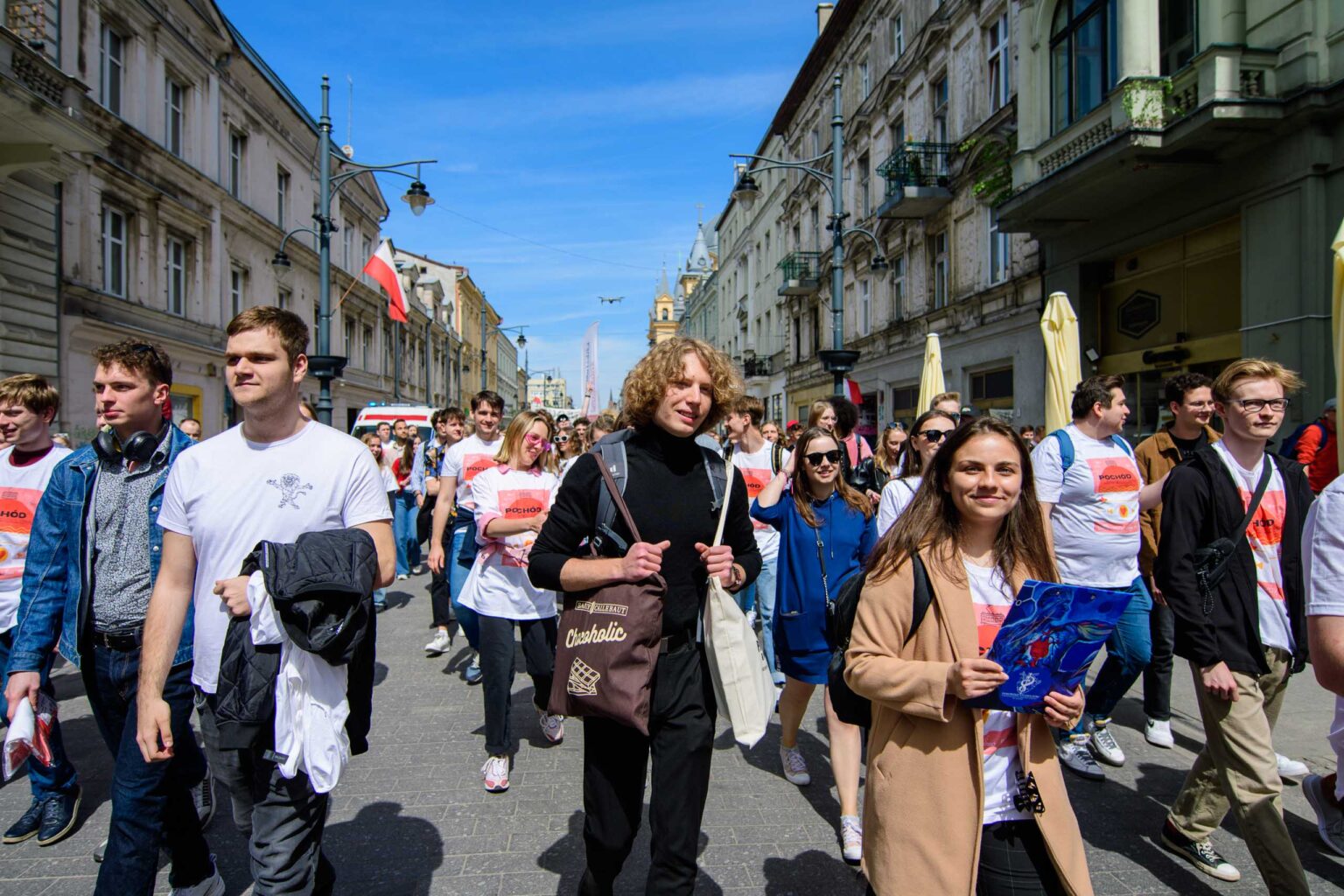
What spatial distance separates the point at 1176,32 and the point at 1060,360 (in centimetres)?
723

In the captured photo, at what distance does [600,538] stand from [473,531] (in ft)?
10.7

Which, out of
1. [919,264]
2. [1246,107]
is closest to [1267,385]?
[1246,107]

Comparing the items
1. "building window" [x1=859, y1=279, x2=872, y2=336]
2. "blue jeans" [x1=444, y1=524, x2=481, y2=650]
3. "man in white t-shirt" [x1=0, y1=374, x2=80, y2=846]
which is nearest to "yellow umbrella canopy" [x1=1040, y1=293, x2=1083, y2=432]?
"blue jeans" [x1=444, y1=524, x2=481, y2=650]

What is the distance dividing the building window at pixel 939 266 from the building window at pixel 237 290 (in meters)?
19.6

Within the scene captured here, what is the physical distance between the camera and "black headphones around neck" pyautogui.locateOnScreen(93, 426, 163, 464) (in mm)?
3035

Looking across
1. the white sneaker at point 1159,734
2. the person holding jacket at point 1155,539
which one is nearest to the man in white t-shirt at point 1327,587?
the person holding jacket at point 1155,539

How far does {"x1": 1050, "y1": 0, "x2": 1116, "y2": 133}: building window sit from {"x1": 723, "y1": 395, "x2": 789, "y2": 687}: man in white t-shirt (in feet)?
31.7

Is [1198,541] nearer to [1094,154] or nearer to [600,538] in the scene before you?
[600,538]

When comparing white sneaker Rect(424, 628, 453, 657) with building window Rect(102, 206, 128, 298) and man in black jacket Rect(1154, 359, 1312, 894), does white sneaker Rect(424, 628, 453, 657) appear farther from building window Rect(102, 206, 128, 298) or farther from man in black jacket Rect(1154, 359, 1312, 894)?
building window Rect(102, 206, 128, 298)

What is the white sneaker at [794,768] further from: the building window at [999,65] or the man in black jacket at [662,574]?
the building window at [999,65]

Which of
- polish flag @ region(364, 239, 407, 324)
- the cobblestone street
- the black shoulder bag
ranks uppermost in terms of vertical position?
polish flag @ region(364, 239, 407, 324)

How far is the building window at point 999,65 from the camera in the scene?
16.8 m

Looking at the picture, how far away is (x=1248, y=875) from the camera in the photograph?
3346mm

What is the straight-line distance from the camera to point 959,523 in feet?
7.71
